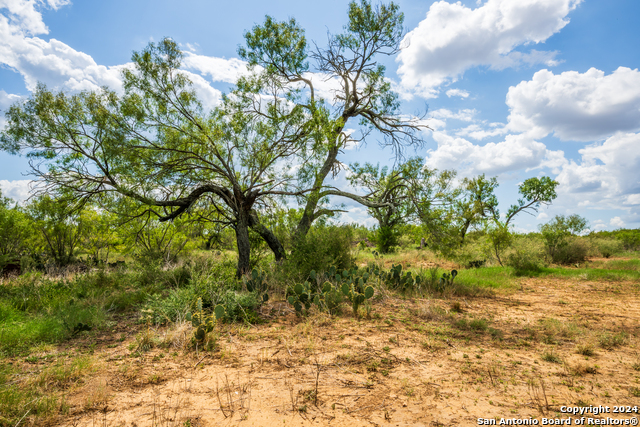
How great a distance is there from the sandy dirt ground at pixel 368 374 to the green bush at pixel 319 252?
127 inches

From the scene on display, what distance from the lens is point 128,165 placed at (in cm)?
912

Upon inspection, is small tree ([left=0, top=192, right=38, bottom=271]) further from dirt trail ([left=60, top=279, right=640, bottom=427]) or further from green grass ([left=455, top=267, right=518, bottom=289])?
green grass ([left=455, top=267, right=518, bottom=289])

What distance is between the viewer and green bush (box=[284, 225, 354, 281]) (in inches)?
380

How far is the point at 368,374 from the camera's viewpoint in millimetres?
3785

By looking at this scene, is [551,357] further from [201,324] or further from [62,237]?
[62,237]

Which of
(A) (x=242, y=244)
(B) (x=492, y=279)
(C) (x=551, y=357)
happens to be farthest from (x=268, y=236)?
(C) (x=551, y=357)

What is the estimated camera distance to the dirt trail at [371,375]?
2.96 meters

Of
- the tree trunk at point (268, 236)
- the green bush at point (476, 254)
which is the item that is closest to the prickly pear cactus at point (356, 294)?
the tree trunk at point (268, 236)

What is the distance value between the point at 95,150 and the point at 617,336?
13.4 meters

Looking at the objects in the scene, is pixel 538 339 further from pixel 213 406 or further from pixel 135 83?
pixel 135 83

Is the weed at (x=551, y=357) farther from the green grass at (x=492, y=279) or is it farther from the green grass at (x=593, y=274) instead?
the green grass at (x=593, y=274)

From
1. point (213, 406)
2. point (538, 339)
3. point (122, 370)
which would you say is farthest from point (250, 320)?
point (538, 339)

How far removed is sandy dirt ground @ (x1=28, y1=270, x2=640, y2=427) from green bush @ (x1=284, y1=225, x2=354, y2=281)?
3.23 m

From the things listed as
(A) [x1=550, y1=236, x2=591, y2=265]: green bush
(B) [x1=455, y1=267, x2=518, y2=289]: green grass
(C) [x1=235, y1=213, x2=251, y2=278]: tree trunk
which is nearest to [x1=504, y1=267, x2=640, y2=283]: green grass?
(B) [x1=455, y1=267, x2=518, y2=289]: green grass
